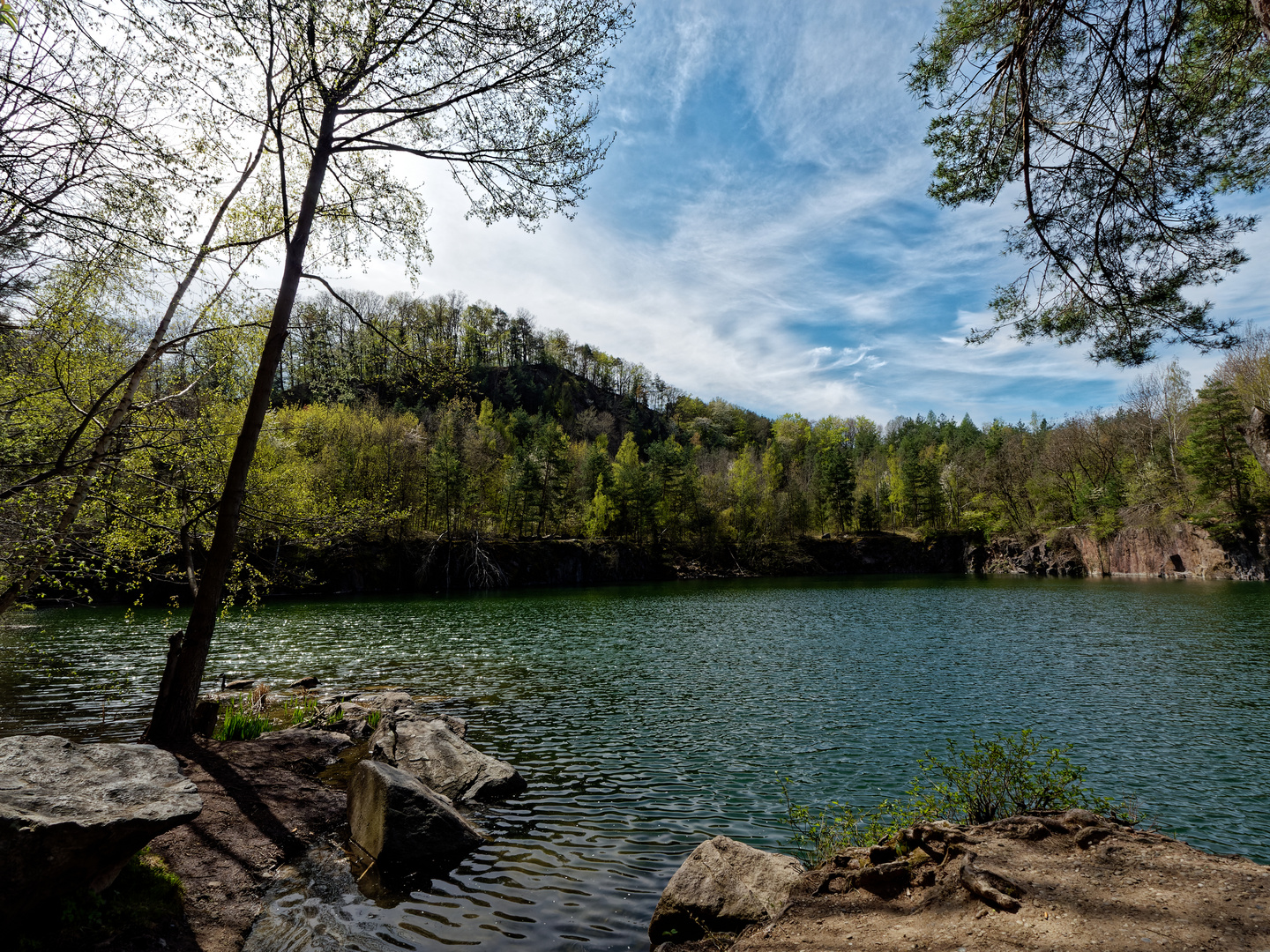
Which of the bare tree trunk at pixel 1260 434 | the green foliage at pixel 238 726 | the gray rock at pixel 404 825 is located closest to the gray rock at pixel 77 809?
the gray rock at pixel 404 825

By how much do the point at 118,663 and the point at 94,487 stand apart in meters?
15.3

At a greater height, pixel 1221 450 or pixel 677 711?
pixel 1221 450

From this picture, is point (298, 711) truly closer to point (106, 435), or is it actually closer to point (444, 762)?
point (444, 762)

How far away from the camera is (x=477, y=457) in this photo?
6575cm

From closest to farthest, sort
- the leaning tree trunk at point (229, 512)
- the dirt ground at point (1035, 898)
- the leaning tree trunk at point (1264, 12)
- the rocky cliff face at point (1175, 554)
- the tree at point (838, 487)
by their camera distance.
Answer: the dirt ground at point (1035, 898) < the leaning tree trunk at point (1264, 12) < the leaning tree trunk at point (229, 512) < the rocky cliff face at point (1175, 554) < the tree at point (838, 487)

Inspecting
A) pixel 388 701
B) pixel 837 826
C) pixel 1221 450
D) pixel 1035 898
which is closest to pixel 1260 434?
pixel 1221 450

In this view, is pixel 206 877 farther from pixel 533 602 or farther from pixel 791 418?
pixel 791 418

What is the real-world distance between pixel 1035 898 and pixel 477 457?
2547 inches

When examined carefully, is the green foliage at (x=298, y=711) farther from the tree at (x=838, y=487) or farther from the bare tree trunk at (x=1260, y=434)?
A: the tree at (x=838, y=487)

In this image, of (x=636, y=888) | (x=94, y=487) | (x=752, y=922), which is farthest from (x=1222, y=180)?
(x=94, y=487)

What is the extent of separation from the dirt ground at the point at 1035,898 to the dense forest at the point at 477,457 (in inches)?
302

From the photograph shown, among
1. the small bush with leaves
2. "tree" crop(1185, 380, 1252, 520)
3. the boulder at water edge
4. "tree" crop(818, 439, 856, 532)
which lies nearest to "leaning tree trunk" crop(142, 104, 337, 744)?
the boulder at water edge

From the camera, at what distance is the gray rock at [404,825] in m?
7.05

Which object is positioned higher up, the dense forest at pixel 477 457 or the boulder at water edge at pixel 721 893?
the dense forest at pixel 477 457
